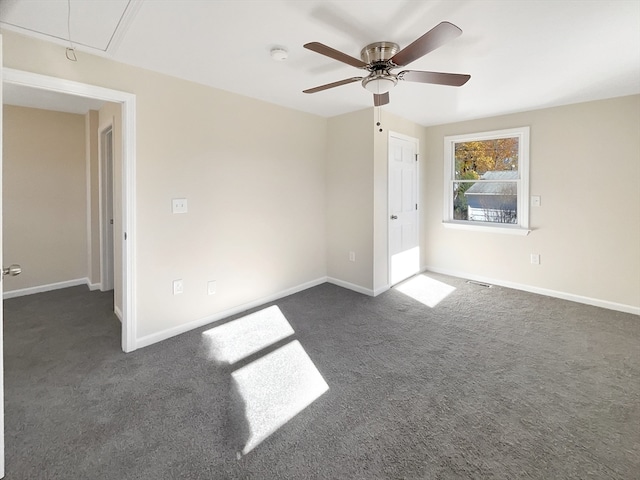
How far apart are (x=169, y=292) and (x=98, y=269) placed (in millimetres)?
2178

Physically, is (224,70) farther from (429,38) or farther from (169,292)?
(169,292)

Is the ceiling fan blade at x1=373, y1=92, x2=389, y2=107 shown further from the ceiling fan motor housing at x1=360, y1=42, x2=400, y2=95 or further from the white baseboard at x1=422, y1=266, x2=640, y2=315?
the white baseboard at x1=422, y1=266, x2=640, y2=315

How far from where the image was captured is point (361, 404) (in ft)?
6.53

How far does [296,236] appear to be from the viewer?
13.4 ft

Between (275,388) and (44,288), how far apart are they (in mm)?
3964

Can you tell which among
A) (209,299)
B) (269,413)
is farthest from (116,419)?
(209,299)

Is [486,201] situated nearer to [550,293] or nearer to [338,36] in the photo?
[550,293]

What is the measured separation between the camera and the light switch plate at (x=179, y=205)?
285 cm

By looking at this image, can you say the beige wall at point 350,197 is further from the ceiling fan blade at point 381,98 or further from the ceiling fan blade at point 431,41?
the ceiling fan blade at point 431,41

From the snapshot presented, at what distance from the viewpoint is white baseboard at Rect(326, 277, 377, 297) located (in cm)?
402

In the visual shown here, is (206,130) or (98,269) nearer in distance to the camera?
(206,130)

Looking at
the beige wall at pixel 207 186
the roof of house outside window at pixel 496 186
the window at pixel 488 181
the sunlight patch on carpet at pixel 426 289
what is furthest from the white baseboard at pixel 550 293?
the beige wall at pixel 207 186

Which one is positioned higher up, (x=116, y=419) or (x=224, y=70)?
(x=224, y=70)

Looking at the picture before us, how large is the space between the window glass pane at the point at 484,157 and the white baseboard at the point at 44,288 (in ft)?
19.0
